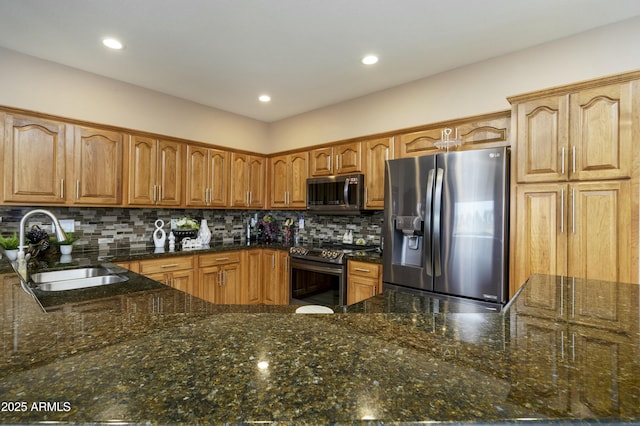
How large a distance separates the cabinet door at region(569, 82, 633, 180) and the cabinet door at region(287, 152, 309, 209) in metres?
2.71

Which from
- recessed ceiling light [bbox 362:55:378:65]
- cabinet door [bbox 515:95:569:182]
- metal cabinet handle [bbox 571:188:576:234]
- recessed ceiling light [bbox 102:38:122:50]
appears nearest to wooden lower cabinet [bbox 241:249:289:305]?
recessed ceiling light [bbox 362:55:378:65]

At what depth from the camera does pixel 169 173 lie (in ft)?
11.5

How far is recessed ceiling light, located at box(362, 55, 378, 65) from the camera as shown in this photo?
9.09ft

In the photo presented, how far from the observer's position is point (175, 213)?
3.92 meters

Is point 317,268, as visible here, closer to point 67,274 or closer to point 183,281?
point 183,281

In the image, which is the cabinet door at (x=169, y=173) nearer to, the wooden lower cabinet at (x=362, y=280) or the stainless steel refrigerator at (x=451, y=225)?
the wooden lower cabinet at (x=362, y=280)

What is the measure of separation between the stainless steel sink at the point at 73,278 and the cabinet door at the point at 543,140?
109 inches

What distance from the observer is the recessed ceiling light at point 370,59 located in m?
2.77

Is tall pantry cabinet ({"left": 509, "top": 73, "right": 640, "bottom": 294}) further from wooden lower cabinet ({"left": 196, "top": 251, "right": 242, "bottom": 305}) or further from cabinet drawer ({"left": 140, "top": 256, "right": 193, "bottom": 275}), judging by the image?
A: cabinet drawer ({"left": 140, "top": 256, "right": 193, "bottom": 275})

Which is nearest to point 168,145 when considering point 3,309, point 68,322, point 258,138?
point 258,138

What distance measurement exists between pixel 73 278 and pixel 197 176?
5.75ft

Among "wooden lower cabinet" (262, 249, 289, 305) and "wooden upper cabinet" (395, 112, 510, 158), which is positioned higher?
"wooden upper cabinet" (395, 112, 510, 158)

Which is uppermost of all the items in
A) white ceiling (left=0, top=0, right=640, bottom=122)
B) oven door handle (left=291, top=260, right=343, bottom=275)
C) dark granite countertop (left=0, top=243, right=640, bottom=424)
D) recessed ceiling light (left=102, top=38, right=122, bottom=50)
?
white ceiling (left=0, top=0, right=640, bottom=122)

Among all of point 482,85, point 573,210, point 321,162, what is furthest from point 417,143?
point 573,210
